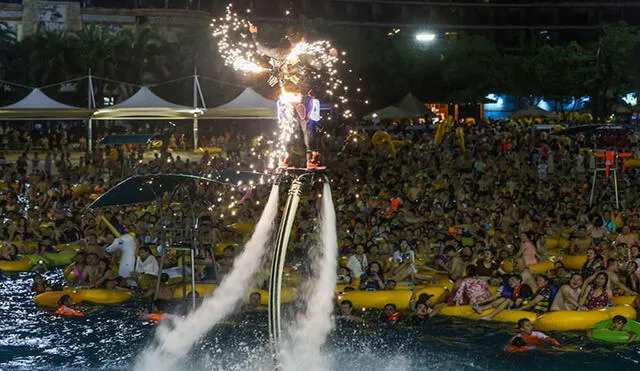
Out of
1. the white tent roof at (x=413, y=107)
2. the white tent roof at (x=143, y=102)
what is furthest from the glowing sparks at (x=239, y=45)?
the white tent roof at (x=413, y=107)

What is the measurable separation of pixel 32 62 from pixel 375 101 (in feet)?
70.1

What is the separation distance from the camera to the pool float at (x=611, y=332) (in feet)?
46.5

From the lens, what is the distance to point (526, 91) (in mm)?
67312

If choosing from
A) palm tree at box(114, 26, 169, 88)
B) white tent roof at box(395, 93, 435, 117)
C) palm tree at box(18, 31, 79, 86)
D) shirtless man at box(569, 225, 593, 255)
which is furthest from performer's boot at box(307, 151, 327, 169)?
palm tree at box(114, 26, 169, 88)

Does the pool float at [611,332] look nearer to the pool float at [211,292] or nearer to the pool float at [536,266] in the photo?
the pool float at [536,266]

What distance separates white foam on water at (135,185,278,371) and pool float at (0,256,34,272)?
16.6 ft

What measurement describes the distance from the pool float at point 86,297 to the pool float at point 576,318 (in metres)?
7.68

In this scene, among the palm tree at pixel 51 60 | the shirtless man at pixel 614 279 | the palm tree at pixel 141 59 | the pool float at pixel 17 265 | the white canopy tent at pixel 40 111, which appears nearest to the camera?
the shirtless man at pixel 614 279

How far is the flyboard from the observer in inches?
289

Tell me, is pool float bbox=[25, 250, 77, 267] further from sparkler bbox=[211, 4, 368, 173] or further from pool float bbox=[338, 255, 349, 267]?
sparkler bbox=[211, 4, 368, 173]

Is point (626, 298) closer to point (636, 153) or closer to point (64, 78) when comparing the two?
point (636, 153)

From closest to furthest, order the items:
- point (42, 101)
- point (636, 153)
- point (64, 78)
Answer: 1. point (636, 153)
2. point (42, 101)
3. point (64, 78)

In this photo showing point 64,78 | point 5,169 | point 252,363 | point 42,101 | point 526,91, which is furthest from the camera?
point 526,91

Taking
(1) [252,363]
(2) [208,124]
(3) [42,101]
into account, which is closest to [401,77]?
(2) [208,124]
